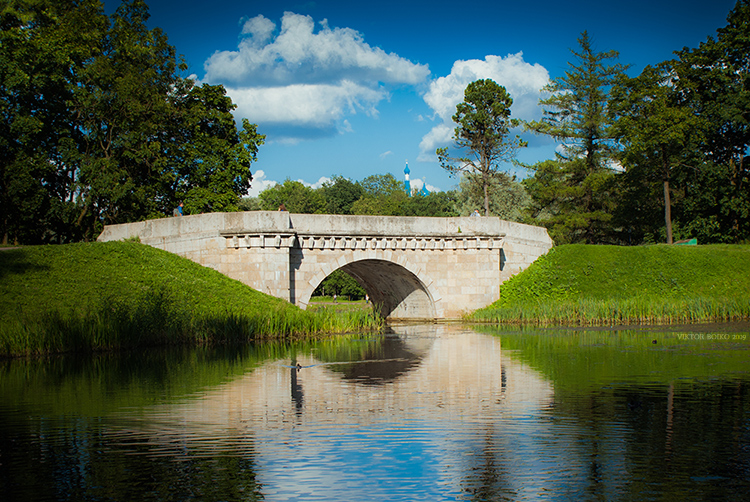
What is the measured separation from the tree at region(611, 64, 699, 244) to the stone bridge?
30.8 ft

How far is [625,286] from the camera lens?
29.3 metres

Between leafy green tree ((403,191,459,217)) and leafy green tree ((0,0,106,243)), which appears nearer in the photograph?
leafy green tree ((0,0,106,243))

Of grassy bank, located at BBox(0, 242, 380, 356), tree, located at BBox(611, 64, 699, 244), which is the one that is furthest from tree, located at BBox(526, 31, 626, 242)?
grassy bank, located at BBox(0, 242, 380, 356)

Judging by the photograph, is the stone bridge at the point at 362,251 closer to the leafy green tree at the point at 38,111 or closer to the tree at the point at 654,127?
the leafy green tree at the point at 38,111

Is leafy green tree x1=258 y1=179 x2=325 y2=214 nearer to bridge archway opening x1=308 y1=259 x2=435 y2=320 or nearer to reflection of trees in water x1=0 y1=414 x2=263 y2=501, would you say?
bridge archway opening x1=308 y1=259 x2=435 y2=320

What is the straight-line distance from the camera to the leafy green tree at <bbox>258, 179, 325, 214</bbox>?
6488cm

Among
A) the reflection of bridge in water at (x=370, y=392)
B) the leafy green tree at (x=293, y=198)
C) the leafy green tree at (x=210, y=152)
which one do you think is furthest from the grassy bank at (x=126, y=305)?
the leafy green tree at (x=293, y=198)

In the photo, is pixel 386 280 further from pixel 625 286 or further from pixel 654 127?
pixel 654 127

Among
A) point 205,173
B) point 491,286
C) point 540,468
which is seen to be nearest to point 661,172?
point 491,286

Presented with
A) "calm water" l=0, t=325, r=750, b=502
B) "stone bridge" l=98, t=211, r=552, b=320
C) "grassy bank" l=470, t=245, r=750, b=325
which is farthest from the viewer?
"grassy bank" l=470, t=245, r=750, b=325

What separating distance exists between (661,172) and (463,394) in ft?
99.4

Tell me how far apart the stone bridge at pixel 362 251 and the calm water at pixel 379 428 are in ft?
27.0

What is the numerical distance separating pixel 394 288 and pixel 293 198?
1532 inches

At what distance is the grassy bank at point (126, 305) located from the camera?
1612 centimetres
